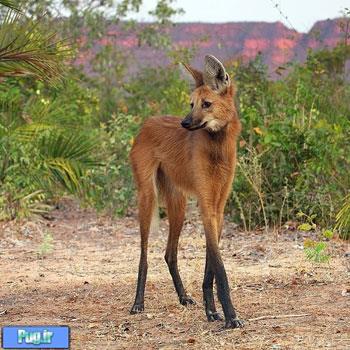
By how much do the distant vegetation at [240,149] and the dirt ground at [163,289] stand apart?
397 millimetres

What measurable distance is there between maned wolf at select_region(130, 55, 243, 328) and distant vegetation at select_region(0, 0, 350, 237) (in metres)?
1.19

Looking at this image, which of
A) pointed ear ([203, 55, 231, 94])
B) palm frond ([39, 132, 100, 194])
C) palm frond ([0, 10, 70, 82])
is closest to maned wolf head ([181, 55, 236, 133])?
pointed ear ([203, 55, 231, 94])

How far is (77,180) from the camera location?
9.52 m

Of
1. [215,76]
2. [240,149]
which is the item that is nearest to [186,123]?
[215,76]

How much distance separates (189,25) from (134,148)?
62.7ft

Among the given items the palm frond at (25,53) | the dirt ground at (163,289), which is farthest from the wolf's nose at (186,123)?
the palm frond at (25,53)

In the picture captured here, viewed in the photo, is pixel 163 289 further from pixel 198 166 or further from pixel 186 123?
pixel 186 123

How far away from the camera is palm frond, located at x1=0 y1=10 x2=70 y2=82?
22.5 feet

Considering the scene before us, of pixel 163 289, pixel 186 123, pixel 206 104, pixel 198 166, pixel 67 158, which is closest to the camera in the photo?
pixel 186 123

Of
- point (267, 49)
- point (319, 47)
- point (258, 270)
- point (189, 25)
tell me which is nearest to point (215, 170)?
point (258, 270)

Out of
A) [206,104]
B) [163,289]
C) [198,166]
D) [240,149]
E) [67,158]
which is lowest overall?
[163,289]

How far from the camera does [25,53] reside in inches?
269

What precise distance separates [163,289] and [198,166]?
1.50 metres

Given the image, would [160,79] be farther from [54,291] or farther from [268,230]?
[54,291]
